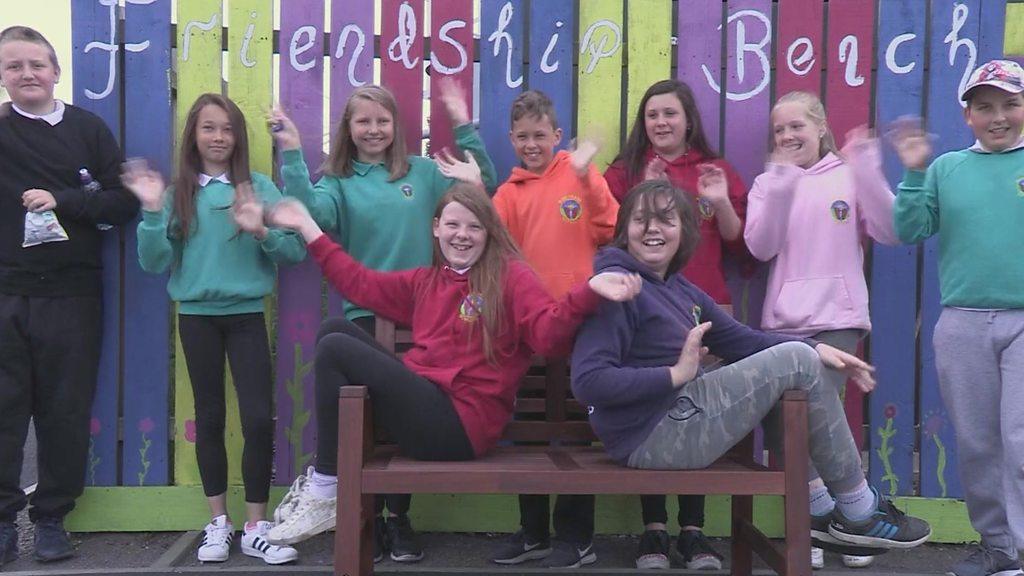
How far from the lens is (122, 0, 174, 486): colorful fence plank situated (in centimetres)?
376

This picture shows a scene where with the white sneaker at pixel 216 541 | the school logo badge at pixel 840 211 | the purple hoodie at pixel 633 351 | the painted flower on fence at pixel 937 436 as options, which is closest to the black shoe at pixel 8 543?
the white sneaker at pixel 216 541

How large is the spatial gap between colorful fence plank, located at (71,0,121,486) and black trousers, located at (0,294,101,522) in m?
0.10

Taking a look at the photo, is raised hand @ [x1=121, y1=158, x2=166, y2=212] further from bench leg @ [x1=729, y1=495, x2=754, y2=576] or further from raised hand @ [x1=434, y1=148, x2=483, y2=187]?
bench leg @ [x1=729, y1=495, x2=754, y2=576]

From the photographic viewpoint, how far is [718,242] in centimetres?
355

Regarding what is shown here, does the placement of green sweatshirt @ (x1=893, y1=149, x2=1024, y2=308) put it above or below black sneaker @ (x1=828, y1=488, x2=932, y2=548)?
above

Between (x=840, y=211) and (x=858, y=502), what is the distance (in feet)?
3.91

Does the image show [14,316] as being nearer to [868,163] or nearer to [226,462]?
[226,462]

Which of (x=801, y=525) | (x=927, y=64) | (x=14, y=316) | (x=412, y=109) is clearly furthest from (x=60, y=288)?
(x=927, y=64)

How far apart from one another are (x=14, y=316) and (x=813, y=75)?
350 centimetres

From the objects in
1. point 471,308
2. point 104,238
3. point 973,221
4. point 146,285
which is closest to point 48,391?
point 146,285

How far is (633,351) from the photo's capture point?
9.10ft

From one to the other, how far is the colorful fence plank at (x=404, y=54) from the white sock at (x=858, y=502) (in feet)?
7.53

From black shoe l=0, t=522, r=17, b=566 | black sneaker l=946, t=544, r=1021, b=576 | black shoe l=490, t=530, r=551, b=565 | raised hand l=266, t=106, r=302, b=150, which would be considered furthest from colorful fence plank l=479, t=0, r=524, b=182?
black shoe l=0, t=522, r=17, b=566

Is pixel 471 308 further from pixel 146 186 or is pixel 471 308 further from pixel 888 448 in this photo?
pixel 888 448
